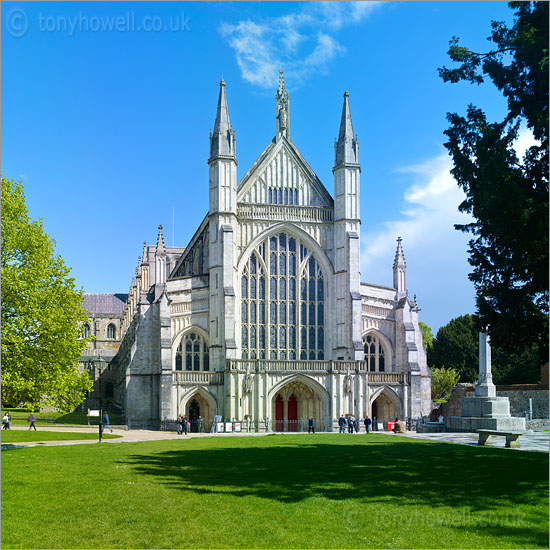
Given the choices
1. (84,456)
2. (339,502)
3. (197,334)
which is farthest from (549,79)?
(197,334)

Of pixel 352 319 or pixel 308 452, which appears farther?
pixel 352 319

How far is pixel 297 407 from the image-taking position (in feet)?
157

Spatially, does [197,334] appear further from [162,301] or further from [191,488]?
[191,488]

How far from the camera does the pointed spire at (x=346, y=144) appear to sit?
5162 cm

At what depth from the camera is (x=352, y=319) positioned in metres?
49.1

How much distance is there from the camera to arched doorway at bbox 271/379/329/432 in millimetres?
46719

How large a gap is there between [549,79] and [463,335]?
63.0 meters

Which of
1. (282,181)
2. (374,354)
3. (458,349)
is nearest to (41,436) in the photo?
(282,181)

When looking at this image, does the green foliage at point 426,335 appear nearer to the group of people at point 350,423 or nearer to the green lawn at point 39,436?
the group of people at point 350,423

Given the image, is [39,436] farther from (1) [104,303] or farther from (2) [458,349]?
(1) [104,303]

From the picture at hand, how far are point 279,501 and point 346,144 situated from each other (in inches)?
1611

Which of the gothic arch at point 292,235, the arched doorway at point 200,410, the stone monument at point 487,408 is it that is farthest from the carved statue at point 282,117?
the stone monument at point 487,408

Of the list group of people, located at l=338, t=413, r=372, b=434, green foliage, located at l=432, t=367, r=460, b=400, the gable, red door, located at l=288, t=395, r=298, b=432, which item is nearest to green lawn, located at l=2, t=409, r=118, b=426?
red door, located at l=288, t=395, r=298, b=432

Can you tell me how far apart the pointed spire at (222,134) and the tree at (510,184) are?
3070 centimetres
